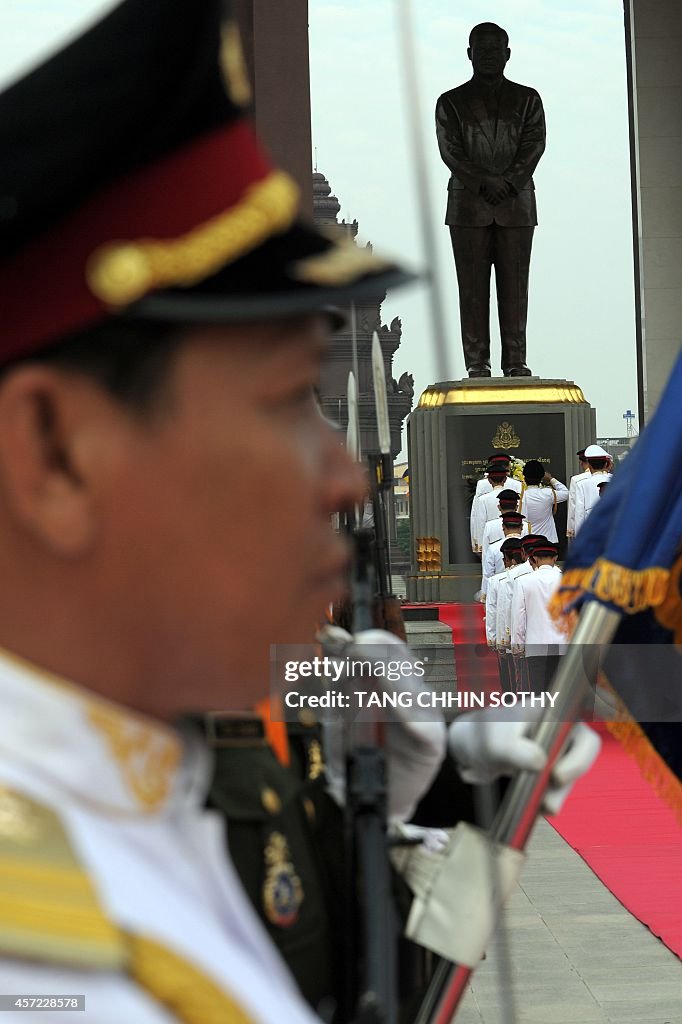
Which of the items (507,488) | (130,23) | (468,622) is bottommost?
(507,488)

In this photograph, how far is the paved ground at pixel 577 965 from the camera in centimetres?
469

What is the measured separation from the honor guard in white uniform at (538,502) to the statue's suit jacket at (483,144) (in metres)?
3.77

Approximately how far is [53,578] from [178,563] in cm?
7

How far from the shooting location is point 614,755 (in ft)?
30.2

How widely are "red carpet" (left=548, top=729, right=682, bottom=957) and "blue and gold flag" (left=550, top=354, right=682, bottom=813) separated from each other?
2.57m

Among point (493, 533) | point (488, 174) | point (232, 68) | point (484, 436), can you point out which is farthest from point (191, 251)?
point (488, 174)

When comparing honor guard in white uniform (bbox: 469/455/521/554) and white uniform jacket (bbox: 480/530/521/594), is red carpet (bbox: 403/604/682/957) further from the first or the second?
honor guard in white uniform (bbox: 469/455/521/554)

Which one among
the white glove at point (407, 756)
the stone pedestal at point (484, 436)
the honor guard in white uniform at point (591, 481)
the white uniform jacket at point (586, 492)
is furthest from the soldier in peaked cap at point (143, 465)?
the stone pedestal at point (484, 436)

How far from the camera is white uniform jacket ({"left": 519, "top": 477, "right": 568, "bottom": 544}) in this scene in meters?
12.1

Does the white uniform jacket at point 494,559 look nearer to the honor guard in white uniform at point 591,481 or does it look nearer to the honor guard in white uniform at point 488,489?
the honor guard in white uniform at point 591,481

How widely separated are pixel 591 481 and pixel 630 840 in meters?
4.91

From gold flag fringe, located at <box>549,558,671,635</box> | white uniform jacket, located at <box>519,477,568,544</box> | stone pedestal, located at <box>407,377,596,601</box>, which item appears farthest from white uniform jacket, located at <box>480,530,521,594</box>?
gold flag fringe, located at <box>549,558,671,635</box>

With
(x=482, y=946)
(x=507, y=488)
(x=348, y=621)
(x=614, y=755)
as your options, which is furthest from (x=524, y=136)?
(x=482, y=946)

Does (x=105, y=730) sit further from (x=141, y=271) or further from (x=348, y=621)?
(x=348, y=621)
